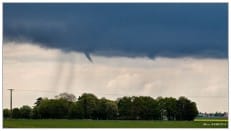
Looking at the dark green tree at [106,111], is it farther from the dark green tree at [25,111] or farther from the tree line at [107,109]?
the dark green tree at [25,111]

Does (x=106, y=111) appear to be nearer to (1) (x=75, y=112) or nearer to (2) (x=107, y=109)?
(2) (x=107, y=109)

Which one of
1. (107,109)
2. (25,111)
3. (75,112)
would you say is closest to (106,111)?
(107,109)

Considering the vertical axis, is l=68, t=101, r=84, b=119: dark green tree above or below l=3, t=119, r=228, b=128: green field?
above

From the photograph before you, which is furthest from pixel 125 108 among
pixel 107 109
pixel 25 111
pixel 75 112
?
pixel 25 111

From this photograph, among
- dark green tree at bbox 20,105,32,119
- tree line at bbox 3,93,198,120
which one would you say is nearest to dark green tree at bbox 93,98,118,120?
tree line at bbox 3,93,198,120

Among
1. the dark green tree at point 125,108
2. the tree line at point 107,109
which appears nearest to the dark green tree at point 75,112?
the tree line at point 107,109

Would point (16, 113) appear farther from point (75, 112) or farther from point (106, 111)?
point (106, 111)

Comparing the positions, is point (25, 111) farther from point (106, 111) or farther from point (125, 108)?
point (125, 108)

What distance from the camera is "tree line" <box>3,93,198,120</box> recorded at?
10781 millimetres

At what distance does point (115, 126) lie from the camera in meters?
10.8

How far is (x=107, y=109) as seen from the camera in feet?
35.6

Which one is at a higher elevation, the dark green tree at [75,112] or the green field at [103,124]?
the dark green tree at [75,112]

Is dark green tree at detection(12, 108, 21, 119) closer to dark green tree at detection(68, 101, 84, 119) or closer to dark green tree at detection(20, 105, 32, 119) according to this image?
dark green tree at detection(20, 105, 32, 119)

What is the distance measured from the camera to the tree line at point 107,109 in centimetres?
1078
